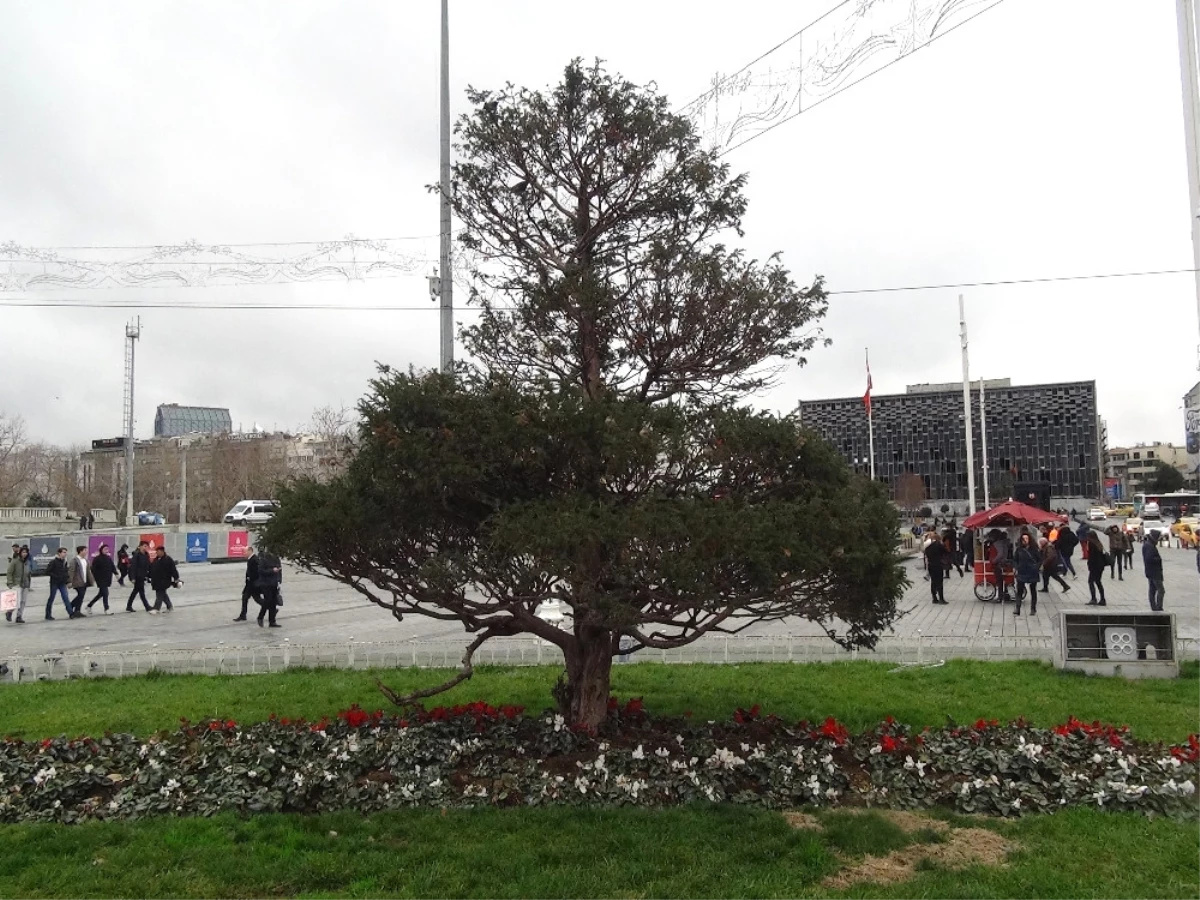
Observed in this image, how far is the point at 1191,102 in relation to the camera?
15938 mm

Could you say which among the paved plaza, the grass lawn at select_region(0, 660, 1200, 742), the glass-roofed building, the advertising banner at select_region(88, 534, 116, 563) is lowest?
the paved plaza

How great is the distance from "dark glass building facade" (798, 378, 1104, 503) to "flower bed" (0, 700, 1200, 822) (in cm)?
9792

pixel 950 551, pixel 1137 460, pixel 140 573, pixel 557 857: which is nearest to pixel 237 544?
pixel 140 573

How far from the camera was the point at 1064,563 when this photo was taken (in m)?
24.2

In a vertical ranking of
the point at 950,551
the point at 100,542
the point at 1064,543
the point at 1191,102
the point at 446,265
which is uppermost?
the point at 1191,102

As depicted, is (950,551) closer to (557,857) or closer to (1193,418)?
(557,857)

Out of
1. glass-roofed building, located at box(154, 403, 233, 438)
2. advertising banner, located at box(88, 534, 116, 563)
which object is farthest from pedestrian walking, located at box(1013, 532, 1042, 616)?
glass-roofed building, located at box(154, 403, 233, 438)

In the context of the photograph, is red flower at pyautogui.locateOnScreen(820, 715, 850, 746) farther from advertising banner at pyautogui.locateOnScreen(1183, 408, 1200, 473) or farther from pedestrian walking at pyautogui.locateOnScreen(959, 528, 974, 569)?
advertising banner at pyautogui.locateOnScreen(1183, 408, 1200, 473)

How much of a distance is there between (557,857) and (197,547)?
39184 mm

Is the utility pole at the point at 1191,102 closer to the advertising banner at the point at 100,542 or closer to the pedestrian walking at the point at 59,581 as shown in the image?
the pedestrian walking at the point at 59,581

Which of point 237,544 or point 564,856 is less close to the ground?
point 237,544

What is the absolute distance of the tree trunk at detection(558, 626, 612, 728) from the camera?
270 inches

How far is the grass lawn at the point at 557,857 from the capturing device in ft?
14.6

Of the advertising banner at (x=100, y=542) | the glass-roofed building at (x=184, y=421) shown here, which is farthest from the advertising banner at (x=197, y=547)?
the glass-roofed building at (x=184, y=421)
